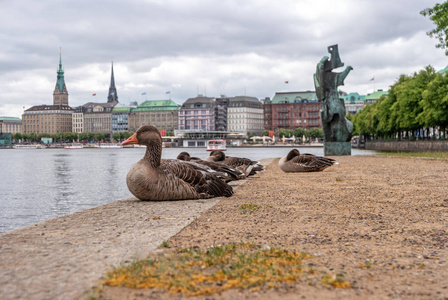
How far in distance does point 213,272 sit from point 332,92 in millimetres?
37480

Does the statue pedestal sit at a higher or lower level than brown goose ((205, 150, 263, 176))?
lower

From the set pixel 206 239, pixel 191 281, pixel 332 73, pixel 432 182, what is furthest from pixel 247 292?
pixel 332 73

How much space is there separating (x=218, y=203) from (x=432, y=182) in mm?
7222

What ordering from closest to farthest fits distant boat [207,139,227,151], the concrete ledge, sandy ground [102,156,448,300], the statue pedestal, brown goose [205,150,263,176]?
sandy ground [102,156,448,300] < brown goose [205,150,263,176] < the statue pedestal < the concrete ledge < distant boat [207,139,227,151]

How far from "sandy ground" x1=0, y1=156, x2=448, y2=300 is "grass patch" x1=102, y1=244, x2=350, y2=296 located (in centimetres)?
13

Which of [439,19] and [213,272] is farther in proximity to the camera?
[439,19]

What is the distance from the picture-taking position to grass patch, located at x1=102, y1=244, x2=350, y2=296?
382 centimetres

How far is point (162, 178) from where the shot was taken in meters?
9.79

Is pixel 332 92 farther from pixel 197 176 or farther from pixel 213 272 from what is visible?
pixel 213 272

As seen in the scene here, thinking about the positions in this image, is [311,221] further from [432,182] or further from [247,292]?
[432,182]

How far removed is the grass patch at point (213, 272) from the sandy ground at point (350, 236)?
0.12 meters

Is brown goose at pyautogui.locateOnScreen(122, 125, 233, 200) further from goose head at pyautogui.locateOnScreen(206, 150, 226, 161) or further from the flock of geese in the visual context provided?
goose head at pyautogui.locateOnScreen(206, 150, 226, 161)

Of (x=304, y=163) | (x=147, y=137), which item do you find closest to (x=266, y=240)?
(x=147, y=137)

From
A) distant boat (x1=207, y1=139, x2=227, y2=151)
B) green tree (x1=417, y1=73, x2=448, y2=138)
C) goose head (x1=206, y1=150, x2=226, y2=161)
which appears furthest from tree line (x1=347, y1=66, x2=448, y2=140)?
distant boat (x1=207, y1=139, x2=227, y2=151)
